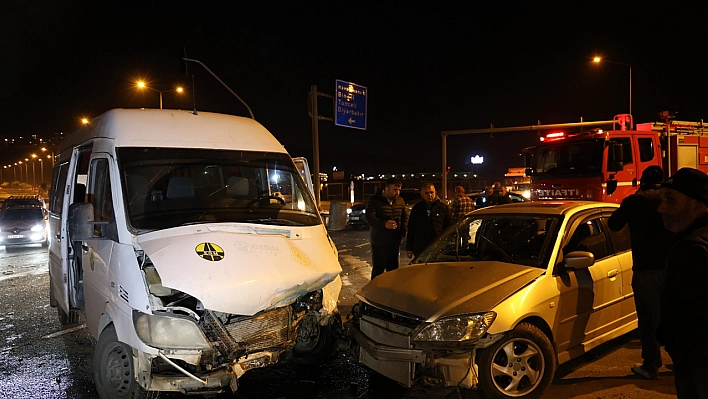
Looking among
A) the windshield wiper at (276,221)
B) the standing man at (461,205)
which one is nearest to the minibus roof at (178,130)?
the windshield wiper at (276,221)

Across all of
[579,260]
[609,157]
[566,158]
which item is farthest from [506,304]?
[566,158]

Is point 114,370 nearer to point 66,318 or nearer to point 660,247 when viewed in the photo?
point 66,318

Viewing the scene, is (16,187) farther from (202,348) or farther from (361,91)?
(202,348)

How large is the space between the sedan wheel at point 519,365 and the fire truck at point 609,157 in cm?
708

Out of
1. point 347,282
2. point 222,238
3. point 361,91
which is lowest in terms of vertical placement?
point 347,282

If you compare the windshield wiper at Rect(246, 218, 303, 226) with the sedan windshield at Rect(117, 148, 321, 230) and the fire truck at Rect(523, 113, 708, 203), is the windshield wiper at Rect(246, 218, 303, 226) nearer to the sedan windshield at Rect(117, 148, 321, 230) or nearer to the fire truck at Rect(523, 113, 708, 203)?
the sedan windshield at Rect(117, 148, 321, 230)

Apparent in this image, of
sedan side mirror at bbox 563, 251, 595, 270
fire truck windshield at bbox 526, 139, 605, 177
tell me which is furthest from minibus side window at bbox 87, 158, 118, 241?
fire truck windshield at bbox 526, 139, 605, 177

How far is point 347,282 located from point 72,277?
5.06 meters

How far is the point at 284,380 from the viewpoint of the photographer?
4.86m

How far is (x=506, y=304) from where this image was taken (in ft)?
12.9

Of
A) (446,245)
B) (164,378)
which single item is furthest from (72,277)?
(446,245)

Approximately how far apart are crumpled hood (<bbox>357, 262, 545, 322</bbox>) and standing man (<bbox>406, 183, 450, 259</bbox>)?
248 centimetres

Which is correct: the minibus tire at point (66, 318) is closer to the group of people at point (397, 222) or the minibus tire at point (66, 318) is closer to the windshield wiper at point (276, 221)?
the windshield wiper at point (276, 221)

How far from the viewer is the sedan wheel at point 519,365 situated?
387 cm
